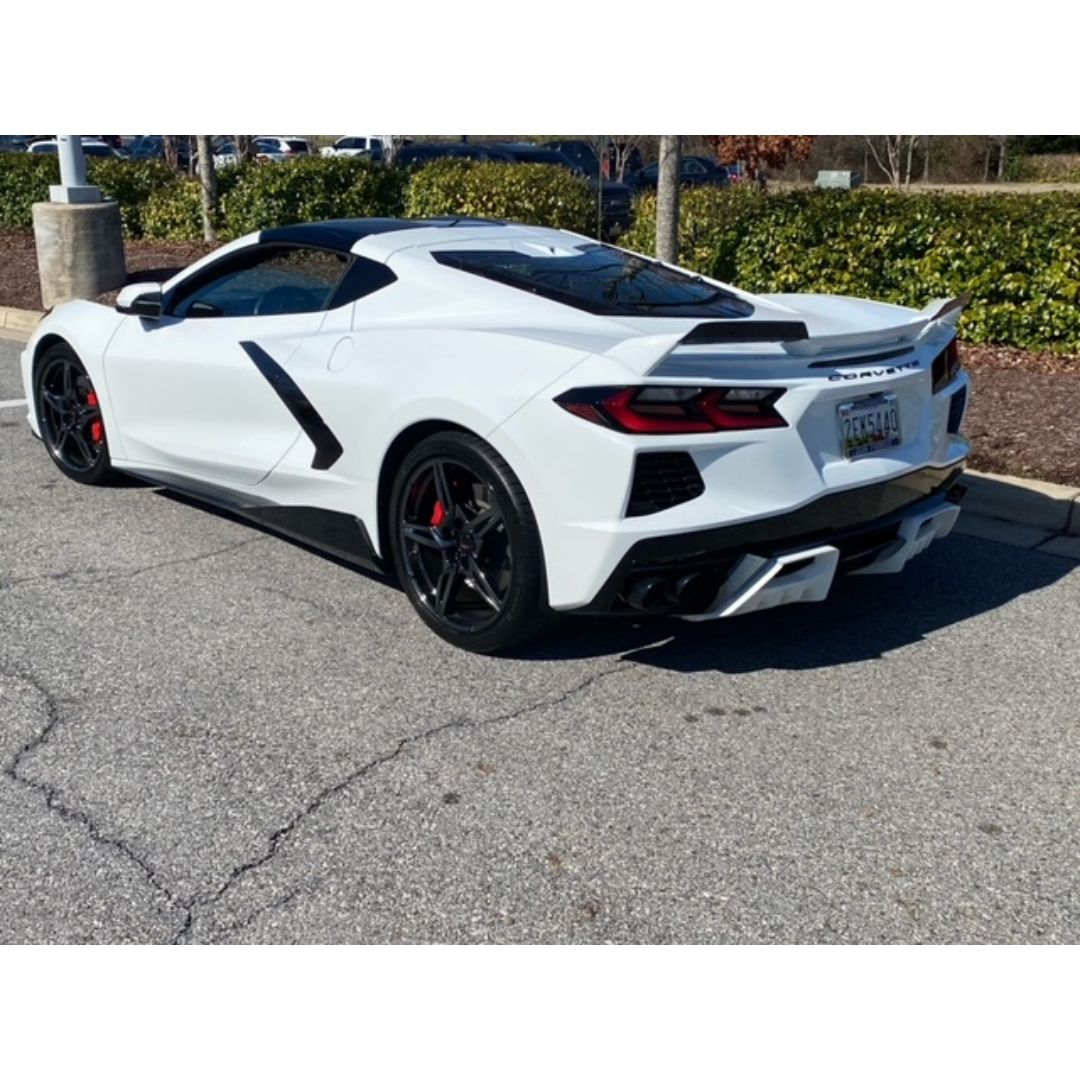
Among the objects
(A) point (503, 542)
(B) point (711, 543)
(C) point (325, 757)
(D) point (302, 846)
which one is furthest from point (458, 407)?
(D) point (302, 846)

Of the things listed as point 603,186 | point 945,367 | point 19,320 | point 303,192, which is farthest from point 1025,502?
point 603,186

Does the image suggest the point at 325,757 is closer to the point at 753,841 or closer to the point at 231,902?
the point at 231,902

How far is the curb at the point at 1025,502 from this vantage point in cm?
607

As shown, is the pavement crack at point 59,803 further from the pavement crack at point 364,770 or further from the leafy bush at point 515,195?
the leafy bush at point 515,195

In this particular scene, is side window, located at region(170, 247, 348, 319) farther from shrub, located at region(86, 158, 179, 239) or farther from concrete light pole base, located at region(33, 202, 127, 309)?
shrub, located at region(86, 158, 179, 239)

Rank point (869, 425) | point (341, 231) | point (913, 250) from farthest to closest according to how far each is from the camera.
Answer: point (913, 250), point (341, 231), point (869, 425)

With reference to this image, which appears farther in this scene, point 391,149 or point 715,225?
point 391,149

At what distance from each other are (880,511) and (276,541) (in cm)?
274

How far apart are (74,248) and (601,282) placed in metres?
9.29

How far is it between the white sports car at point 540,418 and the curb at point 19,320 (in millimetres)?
7041

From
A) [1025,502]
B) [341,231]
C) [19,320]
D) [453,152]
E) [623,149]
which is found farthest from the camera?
[623,149]

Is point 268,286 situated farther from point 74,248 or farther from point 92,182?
point 92,182

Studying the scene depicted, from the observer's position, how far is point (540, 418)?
160 inches

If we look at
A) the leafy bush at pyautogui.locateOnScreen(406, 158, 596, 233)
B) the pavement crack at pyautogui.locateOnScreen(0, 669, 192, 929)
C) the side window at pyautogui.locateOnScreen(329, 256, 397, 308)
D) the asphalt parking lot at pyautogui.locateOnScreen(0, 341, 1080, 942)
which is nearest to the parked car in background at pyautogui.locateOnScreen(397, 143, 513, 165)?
the leafy bush at pyautogui.locateOnScreen(406, 158, 596, 233)
